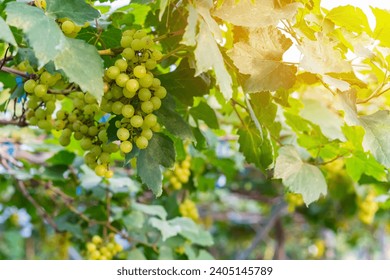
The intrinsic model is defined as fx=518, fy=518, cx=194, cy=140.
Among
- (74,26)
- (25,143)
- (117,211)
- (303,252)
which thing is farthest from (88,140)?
(303,252)

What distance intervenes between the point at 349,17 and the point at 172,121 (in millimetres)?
417

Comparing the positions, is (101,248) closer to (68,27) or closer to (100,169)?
(100,169)

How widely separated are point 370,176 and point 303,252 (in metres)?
6.70

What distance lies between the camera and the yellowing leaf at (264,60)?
98 centimetres

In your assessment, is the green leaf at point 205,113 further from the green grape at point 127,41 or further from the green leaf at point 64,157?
the green leaf at point 64,157

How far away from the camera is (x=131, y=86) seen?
0.94m

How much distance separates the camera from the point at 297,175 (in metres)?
1.19

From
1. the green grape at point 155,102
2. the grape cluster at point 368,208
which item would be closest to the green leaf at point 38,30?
the green grape at point 155,102

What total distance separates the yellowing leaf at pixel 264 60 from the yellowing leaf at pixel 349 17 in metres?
0.12

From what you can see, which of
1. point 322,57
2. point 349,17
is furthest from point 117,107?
point 349,17

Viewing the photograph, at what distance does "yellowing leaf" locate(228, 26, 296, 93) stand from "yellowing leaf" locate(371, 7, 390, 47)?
218 mm

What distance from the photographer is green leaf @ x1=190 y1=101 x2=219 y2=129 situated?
4.60 feet

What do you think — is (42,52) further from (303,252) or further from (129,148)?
(303,252)

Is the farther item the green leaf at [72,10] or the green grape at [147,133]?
the green grape at [147,133]
